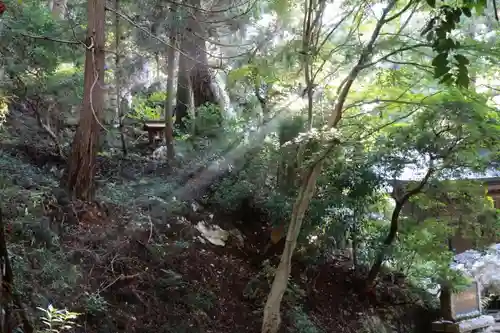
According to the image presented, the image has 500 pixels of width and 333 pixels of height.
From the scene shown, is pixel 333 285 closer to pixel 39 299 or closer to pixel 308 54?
pixel 308 54

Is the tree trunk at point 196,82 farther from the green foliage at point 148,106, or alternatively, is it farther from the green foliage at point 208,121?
the green foliage at point 148,106

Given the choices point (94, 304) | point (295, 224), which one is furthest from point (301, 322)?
point (94, 304)

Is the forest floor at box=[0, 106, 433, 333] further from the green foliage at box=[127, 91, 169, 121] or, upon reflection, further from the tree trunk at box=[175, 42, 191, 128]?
the green foliage at box=[127, 91, 169, 121]

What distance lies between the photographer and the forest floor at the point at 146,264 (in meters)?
5.14

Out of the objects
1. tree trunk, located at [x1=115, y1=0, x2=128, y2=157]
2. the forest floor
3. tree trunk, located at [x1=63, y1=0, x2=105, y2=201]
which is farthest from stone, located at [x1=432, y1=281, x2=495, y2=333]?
tree trunk, located at [x1=115, y1=0, x2=128, y2=157]

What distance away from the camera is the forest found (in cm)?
554

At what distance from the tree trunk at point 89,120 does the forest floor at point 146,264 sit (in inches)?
10.1

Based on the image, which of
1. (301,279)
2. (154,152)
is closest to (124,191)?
(154,152)

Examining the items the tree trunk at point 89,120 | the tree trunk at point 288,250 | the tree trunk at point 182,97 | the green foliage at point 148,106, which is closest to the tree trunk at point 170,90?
the tree trunk at point 182,97

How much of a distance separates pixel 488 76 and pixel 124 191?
5.41m

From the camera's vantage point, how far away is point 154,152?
975 cm

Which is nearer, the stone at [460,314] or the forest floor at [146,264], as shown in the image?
the forest floor at [146,264]

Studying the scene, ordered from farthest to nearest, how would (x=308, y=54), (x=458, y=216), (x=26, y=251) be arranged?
(x=458, y=216)
(x=308, y=54)
(x=26, y=251)

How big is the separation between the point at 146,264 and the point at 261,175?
264 cm
